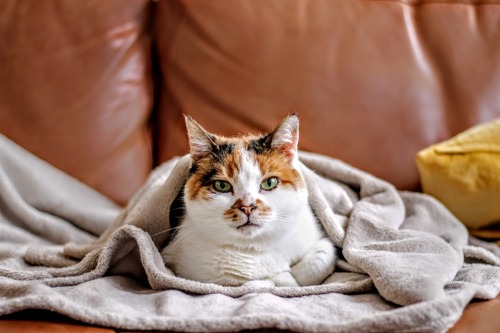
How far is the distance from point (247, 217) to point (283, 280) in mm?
169

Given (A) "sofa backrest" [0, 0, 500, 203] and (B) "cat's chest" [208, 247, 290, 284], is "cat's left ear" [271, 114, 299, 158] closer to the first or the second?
(B) "cat's chest" [208, 247, 290, 284]

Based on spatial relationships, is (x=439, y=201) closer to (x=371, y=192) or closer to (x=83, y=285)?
(x=371, y=192)

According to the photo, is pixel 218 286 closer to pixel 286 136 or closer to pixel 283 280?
pixel 283 280

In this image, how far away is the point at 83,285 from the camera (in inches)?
45.6

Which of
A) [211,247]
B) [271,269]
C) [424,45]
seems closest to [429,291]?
[271,269]

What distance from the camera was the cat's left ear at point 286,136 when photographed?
1204 mm

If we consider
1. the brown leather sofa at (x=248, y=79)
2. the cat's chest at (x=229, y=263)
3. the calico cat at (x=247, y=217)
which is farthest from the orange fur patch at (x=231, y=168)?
the brown leather sofa at (x=248, y=79)

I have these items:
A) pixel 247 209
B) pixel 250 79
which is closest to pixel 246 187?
pixel 247 209

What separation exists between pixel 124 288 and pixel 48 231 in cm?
44

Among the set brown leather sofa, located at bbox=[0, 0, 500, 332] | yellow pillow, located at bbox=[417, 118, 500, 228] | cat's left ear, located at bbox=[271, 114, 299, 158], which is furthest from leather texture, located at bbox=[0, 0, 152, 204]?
yellow pillow, located at bbox=[417, 118, 500, 228]

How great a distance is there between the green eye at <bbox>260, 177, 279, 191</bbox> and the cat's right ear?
137mm

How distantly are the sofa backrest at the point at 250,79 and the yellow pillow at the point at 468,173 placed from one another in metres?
0.10

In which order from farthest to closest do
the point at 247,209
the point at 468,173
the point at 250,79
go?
the point at 250,79
the point at 468,173
the point at 247,209

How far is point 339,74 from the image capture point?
1669 millimetres
